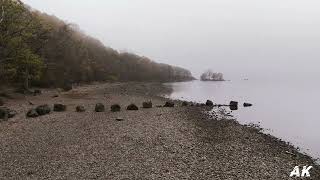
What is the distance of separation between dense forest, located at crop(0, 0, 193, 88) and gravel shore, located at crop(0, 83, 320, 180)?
13386 mm

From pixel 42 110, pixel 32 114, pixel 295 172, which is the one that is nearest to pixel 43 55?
pixel 42 110

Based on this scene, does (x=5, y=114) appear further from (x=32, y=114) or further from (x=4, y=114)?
(x=32, y=114)

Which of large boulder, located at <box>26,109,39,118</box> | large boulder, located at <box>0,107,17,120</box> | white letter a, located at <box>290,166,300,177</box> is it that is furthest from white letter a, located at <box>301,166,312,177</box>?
large boulder, located at <box>0,107,17,120</box>

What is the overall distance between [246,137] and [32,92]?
1543 inches

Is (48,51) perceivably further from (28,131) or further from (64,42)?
(28,131)

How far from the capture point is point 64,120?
132 ft

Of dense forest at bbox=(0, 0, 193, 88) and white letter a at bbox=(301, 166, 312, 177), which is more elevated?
dense forest at bbox=(0, 0, 193, 88)

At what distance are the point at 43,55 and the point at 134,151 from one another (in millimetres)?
51238

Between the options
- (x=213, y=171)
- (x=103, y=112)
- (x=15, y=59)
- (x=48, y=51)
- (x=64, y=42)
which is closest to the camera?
(x=213, y=171)

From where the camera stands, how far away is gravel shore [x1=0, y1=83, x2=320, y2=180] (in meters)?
23.1

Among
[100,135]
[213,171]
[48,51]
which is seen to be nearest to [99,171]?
[213,171]

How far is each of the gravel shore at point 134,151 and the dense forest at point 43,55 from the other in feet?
43.9

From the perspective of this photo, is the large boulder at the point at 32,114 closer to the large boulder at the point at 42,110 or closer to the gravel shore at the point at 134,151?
the gravel shore at the point at 134,151

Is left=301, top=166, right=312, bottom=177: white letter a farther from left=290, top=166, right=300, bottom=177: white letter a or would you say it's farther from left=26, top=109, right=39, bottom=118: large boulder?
left=26, top=109, right=39, bottom=118: large boulder
